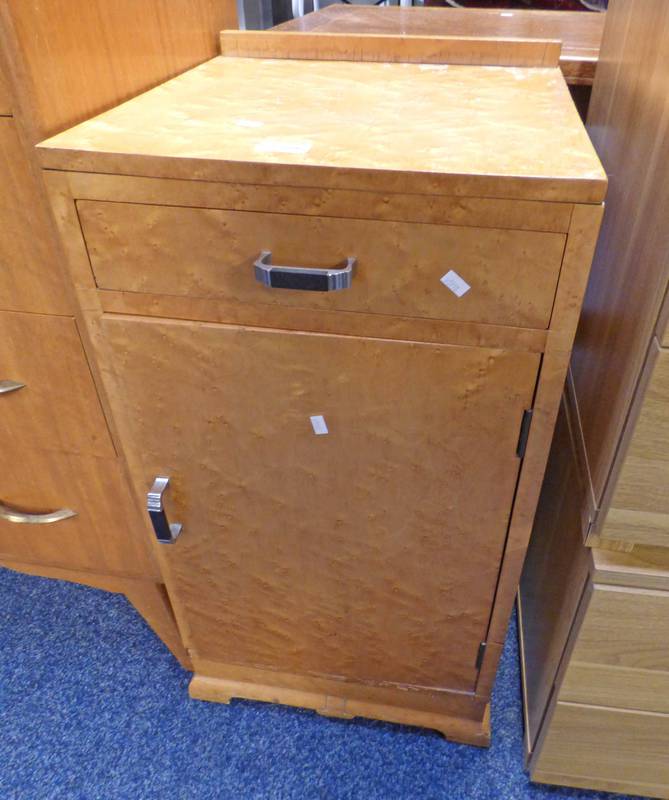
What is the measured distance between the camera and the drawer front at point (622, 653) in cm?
74

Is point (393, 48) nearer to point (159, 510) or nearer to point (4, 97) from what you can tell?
point (4, 97)

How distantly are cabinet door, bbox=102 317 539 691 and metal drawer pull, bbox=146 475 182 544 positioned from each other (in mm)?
17

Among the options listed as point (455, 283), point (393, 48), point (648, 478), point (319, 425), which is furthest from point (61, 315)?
point (648, 478)

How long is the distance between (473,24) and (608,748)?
51.9 inches

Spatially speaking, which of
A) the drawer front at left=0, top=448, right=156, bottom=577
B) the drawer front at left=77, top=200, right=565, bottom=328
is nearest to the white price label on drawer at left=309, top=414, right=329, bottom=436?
the drawer front at left=77, top=200, right=565, bottom=328

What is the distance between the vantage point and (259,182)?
0.59m

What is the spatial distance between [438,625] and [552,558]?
0.21 m

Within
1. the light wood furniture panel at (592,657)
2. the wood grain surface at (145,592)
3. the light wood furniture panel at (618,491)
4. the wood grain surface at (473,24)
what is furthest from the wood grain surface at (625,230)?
the wood grain surface at (145,592)

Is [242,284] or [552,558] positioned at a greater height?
[242,284]

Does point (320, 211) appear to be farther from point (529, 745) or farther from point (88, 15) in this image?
point (529, 745)

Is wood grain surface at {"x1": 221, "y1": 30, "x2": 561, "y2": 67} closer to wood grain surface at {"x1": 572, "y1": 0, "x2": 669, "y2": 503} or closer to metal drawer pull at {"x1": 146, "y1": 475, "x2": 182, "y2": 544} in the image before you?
wood grain surface at {"x1": 572, "y1": 0, "x2": 669, "y2": 503}

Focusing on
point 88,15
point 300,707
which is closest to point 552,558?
point 300,707

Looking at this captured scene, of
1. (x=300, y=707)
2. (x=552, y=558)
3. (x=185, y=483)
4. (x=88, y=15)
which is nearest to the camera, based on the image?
(x=88, y=15)

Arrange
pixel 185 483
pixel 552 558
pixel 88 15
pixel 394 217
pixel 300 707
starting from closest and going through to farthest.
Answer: pixel 394 217 → pixel 88 15 → pixel 185 483 → pixel 552 558 → pixel 300 707
